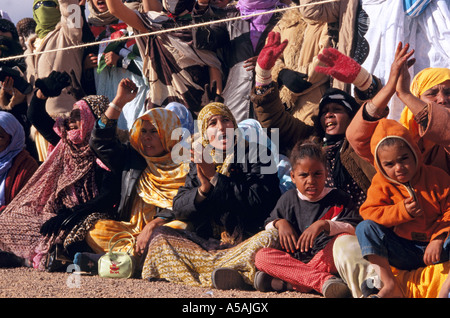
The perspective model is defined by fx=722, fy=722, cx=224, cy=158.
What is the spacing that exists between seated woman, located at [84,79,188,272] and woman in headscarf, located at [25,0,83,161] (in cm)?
187

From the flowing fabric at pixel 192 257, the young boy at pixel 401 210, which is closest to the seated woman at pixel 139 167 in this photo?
the flowing fabric at pixel 192 257

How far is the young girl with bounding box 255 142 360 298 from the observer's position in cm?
433

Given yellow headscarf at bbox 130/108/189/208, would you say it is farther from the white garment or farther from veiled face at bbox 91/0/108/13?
veiled face at bbox 91/0/108/13

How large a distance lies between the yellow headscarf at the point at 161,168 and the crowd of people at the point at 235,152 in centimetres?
1

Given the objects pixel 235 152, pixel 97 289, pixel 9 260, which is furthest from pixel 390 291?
pixel 9 260

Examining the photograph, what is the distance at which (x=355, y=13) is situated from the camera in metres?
A: 5.80

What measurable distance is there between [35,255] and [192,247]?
169 cm

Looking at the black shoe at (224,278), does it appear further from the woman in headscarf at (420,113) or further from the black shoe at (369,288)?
the woman in headscarf at (420,113)

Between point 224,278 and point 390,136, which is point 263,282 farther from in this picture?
point 390,136

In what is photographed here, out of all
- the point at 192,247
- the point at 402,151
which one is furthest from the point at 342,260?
the point at 192,247

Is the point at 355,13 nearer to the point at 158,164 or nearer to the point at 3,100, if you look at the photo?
the point at 158,164

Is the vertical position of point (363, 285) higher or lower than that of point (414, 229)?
lower

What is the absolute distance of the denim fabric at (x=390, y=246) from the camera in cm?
389

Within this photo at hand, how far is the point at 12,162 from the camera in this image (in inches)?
264
